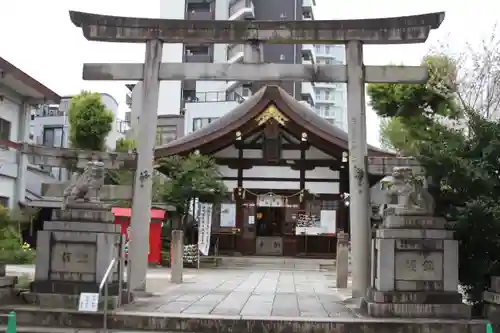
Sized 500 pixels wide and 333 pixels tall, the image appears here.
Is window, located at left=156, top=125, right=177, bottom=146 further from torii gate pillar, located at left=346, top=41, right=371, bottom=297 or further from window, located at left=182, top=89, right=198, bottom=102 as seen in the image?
torii gate pillar, located at left=346, top=41, right=371, bottom=297

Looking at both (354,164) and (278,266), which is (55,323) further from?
(278,266)

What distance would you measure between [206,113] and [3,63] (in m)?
27.6

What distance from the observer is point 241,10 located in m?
53.2

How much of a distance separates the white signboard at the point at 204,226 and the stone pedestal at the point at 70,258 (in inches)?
498

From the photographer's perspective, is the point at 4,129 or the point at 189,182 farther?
the point at 189,182

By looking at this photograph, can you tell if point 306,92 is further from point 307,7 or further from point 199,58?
point 199,58

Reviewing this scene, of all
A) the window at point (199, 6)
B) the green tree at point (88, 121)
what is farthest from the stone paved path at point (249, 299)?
the window at point (199, 6)

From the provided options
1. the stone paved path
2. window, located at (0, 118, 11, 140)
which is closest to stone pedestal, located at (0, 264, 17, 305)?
the stone paved path

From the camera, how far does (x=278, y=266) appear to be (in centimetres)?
2362

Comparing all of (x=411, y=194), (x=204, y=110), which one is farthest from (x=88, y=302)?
(x=204, y=110)

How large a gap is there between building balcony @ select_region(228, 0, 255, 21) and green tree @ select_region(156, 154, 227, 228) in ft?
102

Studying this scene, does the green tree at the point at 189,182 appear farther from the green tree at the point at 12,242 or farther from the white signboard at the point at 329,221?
the green tree at the point at 12,242

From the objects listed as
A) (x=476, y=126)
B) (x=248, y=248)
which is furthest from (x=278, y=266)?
(x=476, y=126)

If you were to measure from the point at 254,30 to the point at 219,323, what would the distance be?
5.97m
